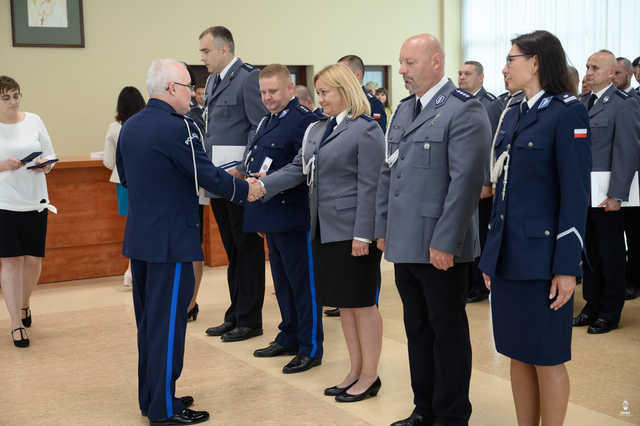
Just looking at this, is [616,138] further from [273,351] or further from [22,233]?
[22,233]

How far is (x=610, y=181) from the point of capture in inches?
168

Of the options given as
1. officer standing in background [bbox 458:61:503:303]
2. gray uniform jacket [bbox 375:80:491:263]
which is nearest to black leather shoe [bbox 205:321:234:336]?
officer standing in background [bbox 458:61:503:303]

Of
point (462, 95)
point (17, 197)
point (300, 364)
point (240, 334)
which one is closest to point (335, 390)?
point (300, 364)

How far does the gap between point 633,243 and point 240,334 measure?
10.0ft

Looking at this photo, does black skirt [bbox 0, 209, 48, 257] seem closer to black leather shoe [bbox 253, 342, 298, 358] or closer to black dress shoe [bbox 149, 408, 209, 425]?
black leather shoe [bbox 253, 342, 298, 358]

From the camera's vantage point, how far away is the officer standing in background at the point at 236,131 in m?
4.26

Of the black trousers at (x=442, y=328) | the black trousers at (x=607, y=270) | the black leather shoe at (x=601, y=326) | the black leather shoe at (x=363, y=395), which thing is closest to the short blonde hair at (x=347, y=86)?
the black trousers at (x=442, y=328)

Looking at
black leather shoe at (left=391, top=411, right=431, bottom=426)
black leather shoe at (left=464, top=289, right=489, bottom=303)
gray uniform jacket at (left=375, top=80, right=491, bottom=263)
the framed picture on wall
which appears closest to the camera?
gray uniform jacket at (left=375, top=80, right=491, bottom=263)

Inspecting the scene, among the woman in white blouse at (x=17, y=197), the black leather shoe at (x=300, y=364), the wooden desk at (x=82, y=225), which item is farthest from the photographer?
the wooden desk at (x=82, y=225)

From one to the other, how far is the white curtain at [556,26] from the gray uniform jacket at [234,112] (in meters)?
5.30

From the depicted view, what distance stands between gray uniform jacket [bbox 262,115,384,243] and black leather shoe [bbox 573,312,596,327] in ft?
6.58

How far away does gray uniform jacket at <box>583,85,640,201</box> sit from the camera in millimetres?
4211

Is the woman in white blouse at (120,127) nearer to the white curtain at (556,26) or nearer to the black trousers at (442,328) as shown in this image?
the black trousers at (442,328)

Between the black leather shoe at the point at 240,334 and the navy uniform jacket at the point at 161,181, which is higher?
the navy uniform jacket at the point at 161,181
